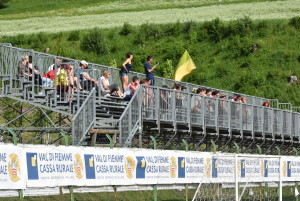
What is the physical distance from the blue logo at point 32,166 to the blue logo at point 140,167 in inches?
122

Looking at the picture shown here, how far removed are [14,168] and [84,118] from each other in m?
7.91

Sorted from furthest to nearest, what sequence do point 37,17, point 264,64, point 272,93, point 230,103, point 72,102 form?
point 37,17, point 264,64, point 272,93, point 230,103, point 72,102

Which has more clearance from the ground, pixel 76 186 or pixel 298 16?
pixel 298 16

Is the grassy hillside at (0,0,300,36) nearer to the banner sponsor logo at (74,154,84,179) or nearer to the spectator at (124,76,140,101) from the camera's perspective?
the spectator at (124,76,140,101)

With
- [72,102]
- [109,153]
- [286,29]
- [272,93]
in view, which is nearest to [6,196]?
[109,153]

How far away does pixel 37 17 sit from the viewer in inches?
3831

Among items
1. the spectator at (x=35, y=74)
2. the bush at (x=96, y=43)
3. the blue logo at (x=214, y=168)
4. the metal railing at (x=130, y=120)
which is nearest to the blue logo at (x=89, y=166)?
the blue logo at (x=214, y=168)

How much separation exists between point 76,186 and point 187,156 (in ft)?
12.7

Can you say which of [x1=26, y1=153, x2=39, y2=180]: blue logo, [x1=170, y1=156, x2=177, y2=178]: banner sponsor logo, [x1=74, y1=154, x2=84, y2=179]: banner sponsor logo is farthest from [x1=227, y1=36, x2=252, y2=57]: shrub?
[x1=26, y1=153, x2=39, y2=180]: blue logo

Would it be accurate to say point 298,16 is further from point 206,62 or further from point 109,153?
point 109,153

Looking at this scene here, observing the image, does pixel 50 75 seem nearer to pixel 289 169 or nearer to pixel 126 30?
pixel 289 169

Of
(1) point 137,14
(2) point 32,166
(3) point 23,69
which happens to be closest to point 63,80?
(3) point 23,69

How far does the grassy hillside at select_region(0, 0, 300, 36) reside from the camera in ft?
270

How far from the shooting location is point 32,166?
42.4 ft
